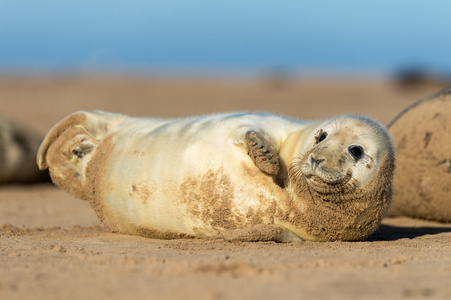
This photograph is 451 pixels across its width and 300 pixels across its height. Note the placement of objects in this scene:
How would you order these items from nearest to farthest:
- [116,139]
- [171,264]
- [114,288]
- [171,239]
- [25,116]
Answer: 1. [114,288]
2. [171,264]
3. [171,239]
4. [116,139]
5. [25,116]

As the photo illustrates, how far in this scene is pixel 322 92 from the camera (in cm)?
2719

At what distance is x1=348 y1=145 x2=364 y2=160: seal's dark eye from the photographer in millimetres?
4383

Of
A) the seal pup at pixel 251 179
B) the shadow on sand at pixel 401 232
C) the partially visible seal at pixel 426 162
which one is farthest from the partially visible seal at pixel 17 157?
the shadow on sand at pixel 401 232

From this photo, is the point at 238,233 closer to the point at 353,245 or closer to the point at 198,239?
the point at 198,239

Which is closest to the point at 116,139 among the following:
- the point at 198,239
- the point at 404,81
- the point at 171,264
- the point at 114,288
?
the point at 198,239

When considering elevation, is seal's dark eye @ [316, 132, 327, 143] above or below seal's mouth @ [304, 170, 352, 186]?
above

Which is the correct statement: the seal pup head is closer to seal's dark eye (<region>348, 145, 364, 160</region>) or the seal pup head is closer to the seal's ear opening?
seal's dark eye (<region>348, 145, 364, 160</region>)

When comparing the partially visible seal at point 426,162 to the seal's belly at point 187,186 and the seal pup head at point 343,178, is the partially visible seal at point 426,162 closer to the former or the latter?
the seal pup head at point 343,178

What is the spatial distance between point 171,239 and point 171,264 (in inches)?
47.2

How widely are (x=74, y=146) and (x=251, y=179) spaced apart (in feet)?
5.66

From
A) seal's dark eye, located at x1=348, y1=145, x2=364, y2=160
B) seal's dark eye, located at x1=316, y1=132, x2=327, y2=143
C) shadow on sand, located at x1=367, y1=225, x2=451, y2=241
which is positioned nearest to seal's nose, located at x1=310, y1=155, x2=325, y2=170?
seal's dark eye, located at x1=348, y1=145, x2=364, y2=160

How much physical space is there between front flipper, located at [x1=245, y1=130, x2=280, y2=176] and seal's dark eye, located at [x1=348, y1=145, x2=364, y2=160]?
445mm

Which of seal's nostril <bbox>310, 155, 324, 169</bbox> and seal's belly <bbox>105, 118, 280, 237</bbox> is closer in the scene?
seal's nostril <bbox>310, 155, 324, 169</bbox>

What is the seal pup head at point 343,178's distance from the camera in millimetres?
4281
